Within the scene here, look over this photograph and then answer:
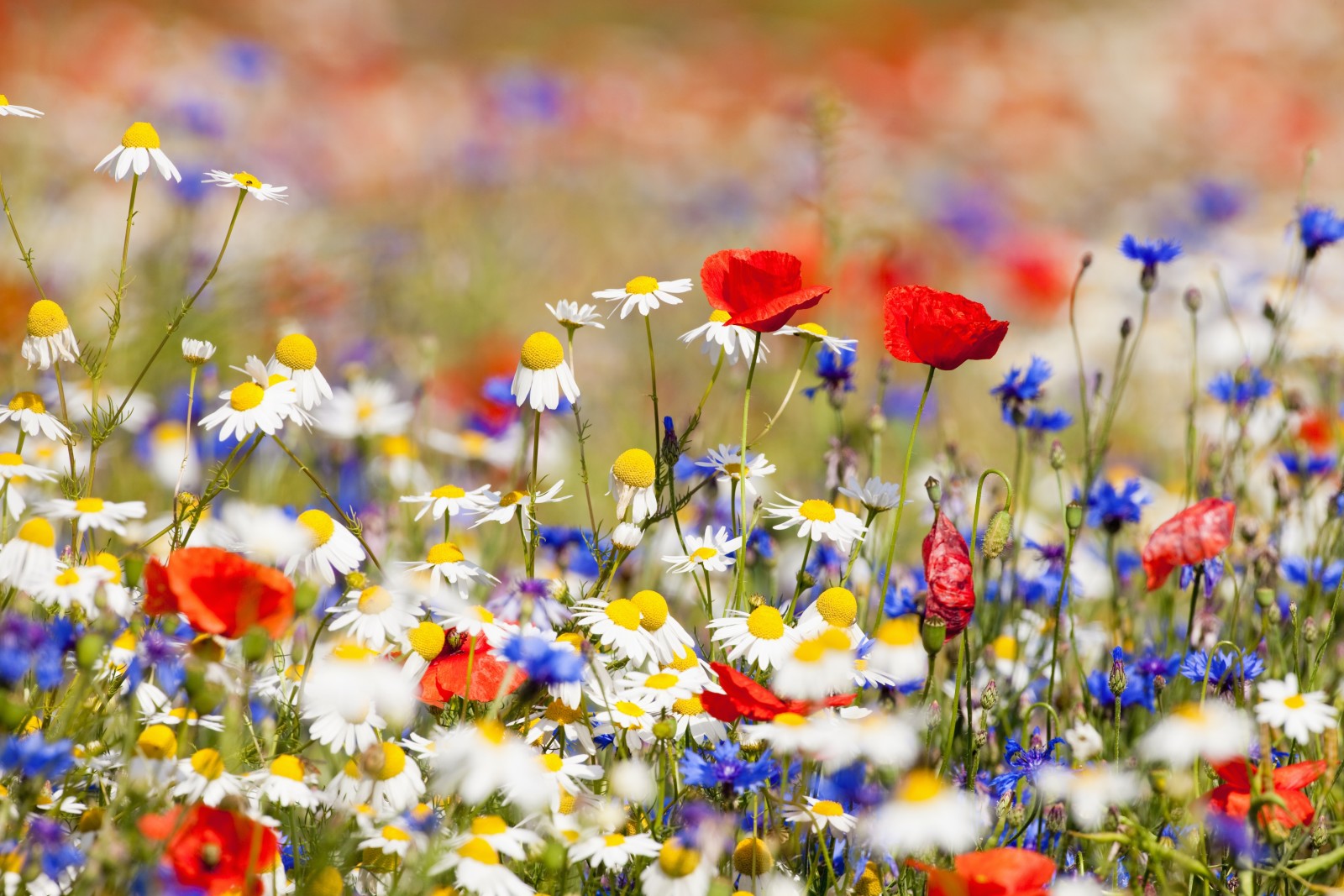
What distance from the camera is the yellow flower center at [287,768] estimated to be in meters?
1.12

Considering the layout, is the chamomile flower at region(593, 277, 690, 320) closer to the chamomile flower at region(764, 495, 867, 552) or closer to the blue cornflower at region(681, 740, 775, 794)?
the chamomile flower at region(764, 495, 867, 552)

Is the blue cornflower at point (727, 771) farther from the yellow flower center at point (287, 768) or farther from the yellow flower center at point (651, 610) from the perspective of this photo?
the yellow flower center at point (287, 768)

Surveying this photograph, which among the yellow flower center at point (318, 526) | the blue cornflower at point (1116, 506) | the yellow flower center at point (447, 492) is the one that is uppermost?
the blue cornflower at point (1116, 506)

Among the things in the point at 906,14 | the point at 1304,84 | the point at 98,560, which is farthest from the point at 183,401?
the point at 906,14

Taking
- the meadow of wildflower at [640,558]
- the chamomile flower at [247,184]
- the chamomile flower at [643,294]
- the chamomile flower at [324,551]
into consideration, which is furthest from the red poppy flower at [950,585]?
the chamomile flower at [247,184]

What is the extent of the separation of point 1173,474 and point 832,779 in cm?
236

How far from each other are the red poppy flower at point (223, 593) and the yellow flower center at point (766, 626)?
0.48 metres

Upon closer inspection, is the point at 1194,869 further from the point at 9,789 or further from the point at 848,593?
the point at 9,789

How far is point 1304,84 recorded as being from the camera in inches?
522

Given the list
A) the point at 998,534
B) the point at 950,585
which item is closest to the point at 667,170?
the point at 998,534

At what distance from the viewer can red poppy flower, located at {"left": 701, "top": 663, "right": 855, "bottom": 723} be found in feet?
3.83

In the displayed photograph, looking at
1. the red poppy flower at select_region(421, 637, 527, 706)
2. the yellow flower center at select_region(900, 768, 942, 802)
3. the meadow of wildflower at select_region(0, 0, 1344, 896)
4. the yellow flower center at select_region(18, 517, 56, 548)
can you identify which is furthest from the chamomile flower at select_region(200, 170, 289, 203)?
the yellow flower center at select_region(900, 768, 942, 802)

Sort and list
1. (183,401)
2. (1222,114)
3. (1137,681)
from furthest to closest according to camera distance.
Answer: (1222,114), (183,401), (1137,681)

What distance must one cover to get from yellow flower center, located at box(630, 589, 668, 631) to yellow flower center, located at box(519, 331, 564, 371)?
0.94 ft
